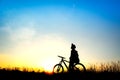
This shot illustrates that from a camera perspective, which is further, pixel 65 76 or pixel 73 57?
pixel 73 57

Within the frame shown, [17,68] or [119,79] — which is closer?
[119,79]

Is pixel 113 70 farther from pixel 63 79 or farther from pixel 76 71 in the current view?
pixel 63 79

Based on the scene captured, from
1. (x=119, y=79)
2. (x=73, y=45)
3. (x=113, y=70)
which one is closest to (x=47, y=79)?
(x=119, y=79)

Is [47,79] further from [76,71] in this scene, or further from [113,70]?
[113,70]

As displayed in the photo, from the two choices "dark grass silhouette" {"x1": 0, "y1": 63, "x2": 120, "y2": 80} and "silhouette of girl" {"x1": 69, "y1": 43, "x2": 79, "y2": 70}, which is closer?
"dark grass silhouette" {"x1": 0, "y1": 63, "x2": 120, "y2": 80}

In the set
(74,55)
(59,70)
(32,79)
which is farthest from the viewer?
(59,70)

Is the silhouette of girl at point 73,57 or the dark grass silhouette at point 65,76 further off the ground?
the silhouette of girl at point 73,57

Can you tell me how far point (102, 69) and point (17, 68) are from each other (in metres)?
5.76

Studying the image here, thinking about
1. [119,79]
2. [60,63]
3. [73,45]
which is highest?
[73,45]

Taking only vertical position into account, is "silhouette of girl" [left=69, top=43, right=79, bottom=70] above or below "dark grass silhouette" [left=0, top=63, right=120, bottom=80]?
above

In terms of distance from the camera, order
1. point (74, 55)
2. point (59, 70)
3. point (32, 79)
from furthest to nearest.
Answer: point (59, 70) < point (74, 55) < point (32, 79)

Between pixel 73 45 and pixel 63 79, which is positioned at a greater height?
pixel 73 45

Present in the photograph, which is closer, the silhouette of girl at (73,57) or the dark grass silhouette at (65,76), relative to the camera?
the dark grass silhouette at (65,76)

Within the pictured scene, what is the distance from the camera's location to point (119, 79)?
11188 millimetres
